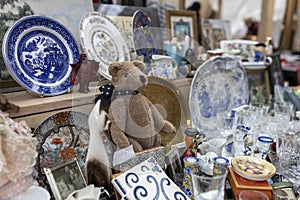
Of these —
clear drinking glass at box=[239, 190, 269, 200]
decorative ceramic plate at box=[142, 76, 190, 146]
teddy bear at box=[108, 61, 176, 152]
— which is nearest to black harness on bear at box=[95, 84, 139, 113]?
teddy bear at box=[108, 61, 176, 152]

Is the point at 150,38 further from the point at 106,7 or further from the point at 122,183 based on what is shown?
the point at 122,183

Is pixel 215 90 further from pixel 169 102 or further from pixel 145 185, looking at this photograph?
pixel 145 185

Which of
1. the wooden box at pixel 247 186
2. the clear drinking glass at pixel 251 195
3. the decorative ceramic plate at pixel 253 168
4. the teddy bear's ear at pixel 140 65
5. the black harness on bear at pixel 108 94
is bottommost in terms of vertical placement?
the clear drinking glass at pixel 251 195

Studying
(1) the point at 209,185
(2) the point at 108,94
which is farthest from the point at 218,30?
(1) the point at 209,185

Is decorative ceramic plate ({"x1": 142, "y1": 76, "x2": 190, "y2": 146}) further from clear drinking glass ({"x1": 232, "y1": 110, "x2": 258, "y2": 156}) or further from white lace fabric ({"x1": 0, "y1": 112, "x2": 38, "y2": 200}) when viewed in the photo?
white lace fabric ({"x1": 0, "y1": 112, "x2": 38, "y2": 200})

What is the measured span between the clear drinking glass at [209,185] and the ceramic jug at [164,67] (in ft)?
1.38

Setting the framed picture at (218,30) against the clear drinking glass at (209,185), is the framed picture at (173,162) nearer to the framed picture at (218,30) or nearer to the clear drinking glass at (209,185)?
the clear drinking glass at (209,185)

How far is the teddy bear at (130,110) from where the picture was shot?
30.9 inches

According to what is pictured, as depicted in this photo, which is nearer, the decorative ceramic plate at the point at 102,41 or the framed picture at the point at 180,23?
the decorative ceramic plate at the point at 102,41

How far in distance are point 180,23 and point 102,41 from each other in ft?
1.72

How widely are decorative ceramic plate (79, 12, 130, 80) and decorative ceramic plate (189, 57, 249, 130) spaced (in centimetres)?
33

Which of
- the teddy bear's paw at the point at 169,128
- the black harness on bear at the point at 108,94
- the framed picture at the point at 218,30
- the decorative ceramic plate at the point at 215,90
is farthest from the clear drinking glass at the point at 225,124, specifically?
the framed picture at the point at 218,30

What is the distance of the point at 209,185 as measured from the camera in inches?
26.7

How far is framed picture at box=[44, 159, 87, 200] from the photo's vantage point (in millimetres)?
652
